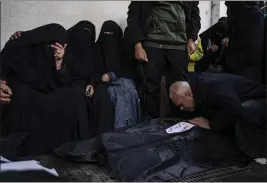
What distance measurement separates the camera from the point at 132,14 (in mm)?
2139

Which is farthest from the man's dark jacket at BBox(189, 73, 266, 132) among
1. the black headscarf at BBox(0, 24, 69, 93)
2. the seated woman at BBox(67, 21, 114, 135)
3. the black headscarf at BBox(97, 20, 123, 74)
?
the black headscarf at BBox(0, 24, 69, 93)

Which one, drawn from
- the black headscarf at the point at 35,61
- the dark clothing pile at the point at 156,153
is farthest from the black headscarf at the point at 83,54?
the dark clothing pile at the point at 156,153

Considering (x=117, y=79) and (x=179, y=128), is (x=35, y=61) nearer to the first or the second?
(x=117, y=79)

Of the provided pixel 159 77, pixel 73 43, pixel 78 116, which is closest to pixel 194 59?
pixel 159 77

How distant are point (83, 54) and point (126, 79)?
0.38 m

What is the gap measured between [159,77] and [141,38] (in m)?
0.29

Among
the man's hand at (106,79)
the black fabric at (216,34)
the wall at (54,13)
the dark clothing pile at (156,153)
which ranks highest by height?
the wall at (54,13)

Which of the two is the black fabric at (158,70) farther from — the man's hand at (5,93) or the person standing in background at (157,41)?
the man's hand at (5,93)

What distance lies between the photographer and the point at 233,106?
5.48ft

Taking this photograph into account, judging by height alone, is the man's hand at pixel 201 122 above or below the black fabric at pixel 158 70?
below

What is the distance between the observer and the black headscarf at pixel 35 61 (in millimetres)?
2094

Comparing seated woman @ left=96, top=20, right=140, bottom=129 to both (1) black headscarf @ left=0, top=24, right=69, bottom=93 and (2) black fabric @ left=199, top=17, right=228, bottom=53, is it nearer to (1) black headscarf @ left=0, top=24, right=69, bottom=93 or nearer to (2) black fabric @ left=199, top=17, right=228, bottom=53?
(1) black headscarf @ left=0, top=24, right=69, bottom=93

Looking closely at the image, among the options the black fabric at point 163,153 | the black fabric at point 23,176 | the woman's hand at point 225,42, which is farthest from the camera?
the woman's hand at point 225,42

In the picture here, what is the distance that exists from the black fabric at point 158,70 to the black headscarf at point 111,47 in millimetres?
310
